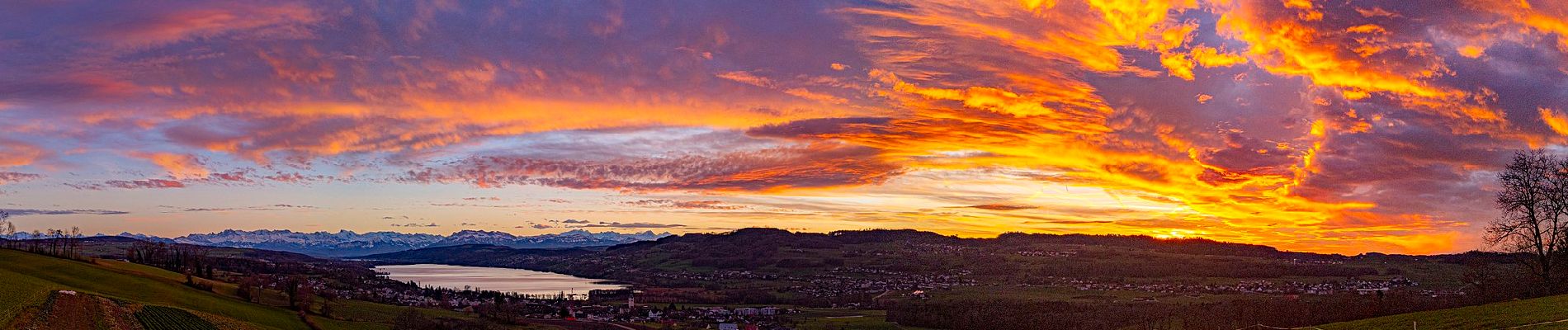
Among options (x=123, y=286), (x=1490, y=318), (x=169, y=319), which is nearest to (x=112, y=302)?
(x=169, y=319)

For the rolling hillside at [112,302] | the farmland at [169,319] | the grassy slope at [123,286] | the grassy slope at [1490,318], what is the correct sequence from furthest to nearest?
the grassy slope at [123,286] → the farmland at [169,319] → the rolling hillside at [112,302] → the grassy slope at [1490,318]

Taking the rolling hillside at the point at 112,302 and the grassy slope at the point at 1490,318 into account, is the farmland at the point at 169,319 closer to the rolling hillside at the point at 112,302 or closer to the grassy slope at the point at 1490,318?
the rolling hillside at the point at 112,302

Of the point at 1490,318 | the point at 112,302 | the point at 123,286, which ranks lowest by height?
the point at 112,302

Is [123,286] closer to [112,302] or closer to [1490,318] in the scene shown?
[112,302]

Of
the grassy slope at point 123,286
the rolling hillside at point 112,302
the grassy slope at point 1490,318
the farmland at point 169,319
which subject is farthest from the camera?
the grassy slope at point 123,286

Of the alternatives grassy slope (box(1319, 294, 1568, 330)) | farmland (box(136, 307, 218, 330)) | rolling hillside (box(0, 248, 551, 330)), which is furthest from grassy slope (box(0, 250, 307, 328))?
grassy slope (box(1319, 294, 1568, 330))

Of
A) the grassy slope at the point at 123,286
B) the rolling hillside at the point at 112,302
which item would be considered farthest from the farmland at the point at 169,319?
the grassy slope at the point at 123,286

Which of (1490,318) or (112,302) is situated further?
(112,302)
